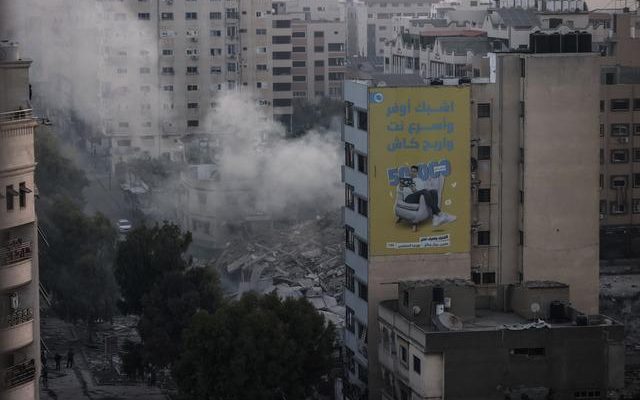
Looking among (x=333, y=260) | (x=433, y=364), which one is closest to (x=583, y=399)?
(x=433, y=364)

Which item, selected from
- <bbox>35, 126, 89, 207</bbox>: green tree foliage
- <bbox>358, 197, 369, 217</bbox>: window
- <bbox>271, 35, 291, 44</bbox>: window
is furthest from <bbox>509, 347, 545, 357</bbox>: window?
<bbox>271, 35, 291, 44</bbox>: window

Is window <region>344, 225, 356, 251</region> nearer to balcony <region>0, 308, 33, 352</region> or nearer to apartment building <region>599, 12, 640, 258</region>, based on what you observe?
balcony <region>0, 308, 33, 352</region>

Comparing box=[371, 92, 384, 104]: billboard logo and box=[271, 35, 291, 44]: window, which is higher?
box=[371, 92, 384, 104]: billboard logo

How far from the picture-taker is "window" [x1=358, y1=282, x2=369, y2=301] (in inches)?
804

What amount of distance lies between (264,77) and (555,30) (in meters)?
30.0

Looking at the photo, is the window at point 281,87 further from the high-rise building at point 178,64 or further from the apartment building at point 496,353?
the apartment building at point 496,353

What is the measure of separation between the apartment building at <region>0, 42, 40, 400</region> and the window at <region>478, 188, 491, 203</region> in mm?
8054

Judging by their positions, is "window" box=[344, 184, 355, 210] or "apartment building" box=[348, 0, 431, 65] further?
"apartment building" box=[348, 0, 431, 65]

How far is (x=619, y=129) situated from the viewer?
32156 millimetres

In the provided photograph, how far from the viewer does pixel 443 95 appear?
2014cm

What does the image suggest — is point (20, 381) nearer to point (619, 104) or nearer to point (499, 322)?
point (499, 322)

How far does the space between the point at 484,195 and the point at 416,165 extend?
1.10 m

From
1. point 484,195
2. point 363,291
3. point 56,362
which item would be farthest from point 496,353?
point 56,362

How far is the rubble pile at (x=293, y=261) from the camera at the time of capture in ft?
98.1
